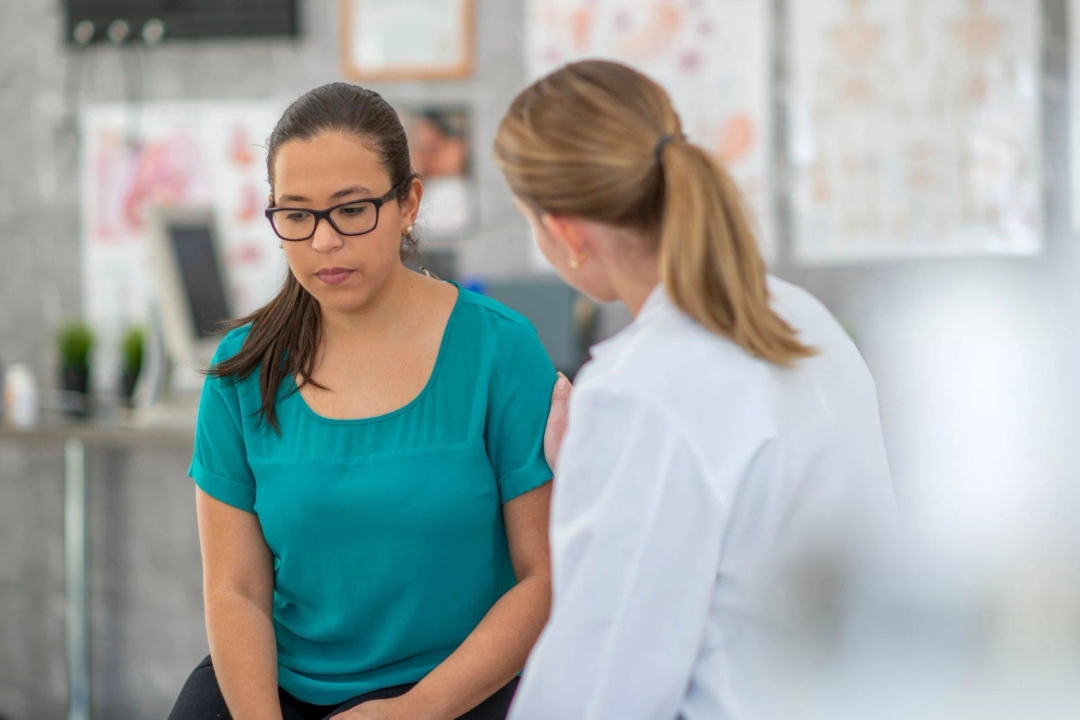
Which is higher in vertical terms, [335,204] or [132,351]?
[335,204]

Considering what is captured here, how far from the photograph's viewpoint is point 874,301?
111 inches

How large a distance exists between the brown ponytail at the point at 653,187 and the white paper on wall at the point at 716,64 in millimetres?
1909

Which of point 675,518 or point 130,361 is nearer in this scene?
point 675,518

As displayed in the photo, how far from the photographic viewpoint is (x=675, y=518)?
0.88 metres

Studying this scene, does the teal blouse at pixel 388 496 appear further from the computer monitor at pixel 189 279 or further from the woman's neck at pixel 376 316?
the computer monitor at pixel 189 279

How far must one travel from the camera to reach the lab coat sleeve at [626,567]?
0.88 meters

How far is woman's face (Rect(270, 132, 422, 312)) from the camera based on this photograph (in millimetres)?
1267

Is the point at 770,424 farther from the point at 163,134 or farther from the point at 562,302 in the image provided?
the point at 163,134

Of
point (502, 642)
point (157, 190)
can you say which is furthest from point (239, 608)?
point (157, 190)

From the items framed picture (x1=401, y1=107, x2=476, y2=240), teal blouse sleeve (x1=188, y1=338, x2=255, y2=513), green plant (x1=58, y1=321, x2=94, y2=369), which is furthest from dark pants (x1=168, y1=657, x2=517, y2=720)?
green plant (x1=58, y1=321, x2=94, y2=369)

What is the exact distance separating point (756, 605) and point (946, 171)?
2.15 metres

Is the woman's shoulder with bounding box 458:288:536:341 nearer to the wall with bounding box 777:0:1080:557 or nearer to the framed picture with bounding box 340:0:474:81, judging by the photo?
the wall with bounding box 777:0:1080:557

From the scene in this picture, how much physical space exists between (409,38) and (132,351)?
3.72 ft

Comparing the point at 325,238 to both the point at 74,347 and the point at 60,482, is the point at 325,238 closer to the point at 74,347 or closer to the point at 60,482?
the point at 74,347
